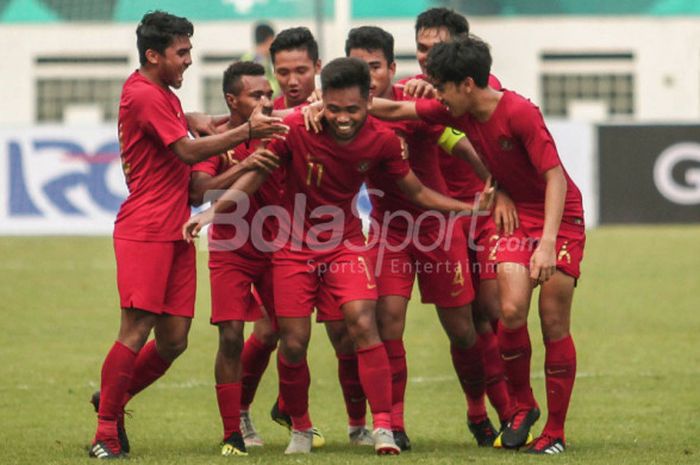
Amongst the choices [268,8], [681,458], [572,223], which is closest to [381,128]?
[572,223]

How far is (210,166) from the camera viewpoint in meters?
8.28

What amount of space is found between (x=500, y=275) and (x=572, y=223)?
0.47m

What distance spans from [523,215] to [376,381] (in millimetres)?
1181

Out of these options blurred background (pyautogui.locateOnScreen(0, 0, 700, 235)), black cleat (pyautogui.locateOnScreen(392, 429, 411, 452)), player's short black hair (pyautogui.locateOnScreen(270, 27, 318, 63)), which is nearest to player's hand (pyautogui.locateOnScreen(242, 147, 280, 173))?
player's short black hair (pyautogui.locateOnScreen(270, 27, 318, 63))

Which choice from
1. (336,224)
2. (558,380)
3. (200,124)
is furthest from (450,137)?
(558,380)

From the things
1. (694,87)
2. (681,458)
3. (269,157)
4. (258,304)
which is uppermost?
(694,87)

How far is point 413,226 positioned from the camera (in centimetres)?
859

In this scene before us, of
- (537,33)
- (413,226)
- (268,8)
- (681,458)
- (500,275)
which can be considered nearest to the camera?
(681,458)

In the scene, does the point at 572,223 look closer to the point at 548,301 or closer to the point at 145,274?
the point at 548,301

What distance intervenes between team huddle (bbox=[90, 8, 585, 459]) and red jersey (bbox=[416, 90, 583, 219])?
1cm

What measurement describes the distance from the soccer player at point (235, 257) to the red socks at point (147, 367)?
1.11 feet

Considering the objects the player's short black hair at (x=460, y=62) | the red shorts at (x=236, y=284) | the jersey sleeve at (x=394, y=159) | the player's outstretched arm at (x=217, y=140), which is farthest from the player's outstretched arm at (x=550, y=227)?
the red shorts at (x=236, y=284)

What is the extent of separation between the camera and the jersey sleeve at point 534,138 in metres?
7.77

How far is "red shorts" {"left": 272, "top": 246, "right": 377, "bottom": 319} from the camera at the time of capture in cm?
793
